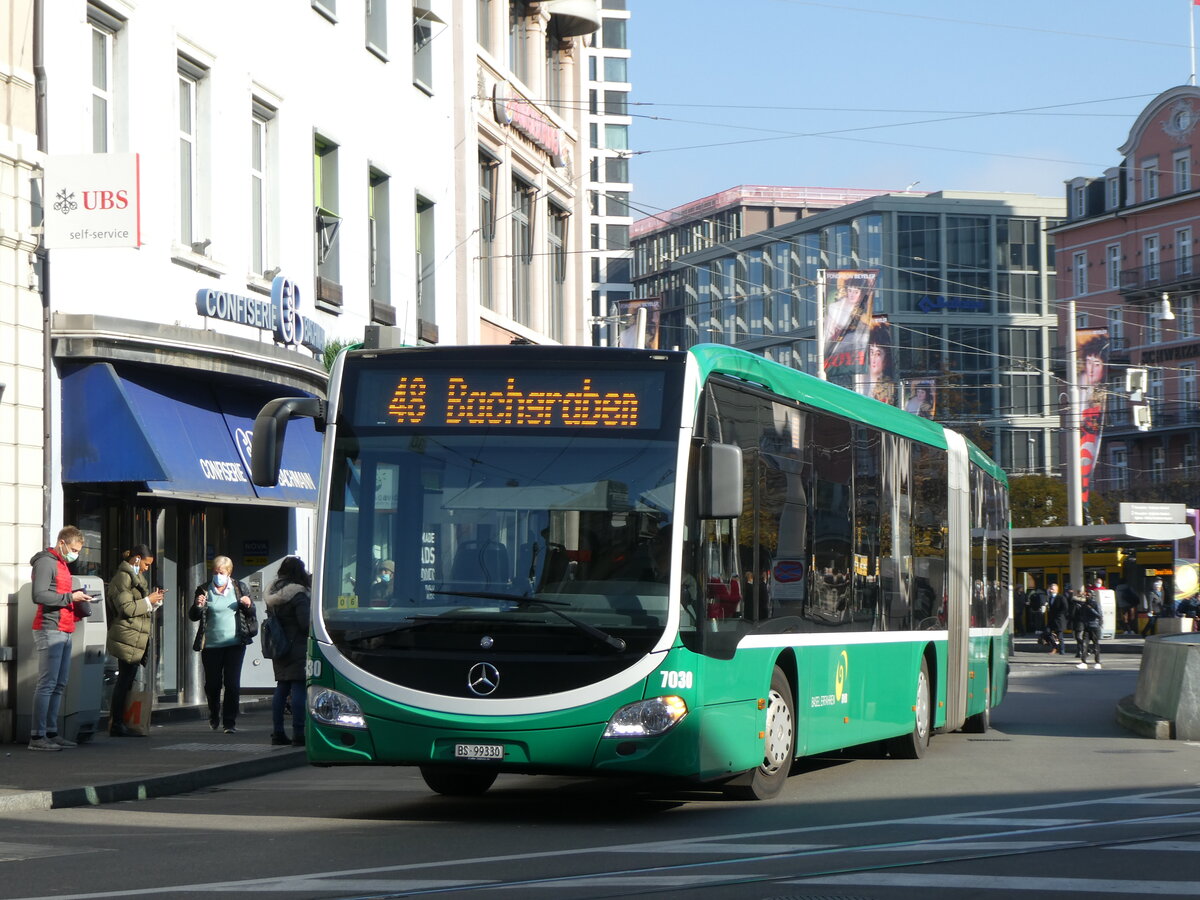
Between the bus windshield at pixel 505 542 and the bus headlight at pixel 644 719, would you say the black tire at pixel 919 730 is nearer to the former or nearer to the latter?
the bus headlight at pixel 644 719

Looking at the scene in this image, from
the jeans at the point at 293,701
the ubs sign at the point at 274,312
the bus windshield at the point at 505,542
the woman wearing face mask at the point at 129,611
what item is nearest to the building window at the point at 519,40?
the ubs sign at the point at 274,312

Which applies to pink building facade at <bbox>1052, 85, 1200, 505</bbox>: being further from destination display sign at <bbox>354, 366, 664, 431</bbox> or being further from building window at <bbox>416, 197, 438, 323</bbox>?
destination display sign at <bbox>354, 366, 664, 431</bbox>

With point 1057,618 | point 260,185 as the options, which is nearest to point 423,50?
point 260,185

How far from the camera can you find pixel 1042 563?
64.2 meters

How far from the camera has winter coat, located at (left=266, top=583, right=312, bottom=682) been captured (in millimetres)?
17328

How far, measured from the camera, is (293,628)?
57.1 feet

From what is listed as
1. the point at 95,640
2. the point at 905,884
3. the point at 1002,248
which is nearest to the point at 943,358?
the point at 1002,248

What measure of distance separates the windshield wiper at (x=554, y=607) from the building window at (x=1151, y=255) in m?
80.7

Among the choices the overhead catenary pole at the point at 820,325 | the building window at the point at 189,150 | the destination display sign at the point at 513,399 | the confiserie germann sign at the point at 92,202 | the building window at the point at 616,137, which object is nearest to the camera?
the destination display sign at the point at 513,399

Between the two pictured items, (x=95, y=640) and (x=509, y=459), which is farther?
(x=95, y=640)

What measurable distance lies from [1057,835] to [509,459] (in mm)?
3692

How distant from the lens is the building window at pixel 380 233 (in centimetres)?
2859

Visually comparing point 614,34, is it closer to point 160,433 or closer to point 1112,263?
point 1112,263

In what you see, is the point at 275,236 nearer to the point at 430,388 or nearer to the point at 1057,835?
the point at 430,388
